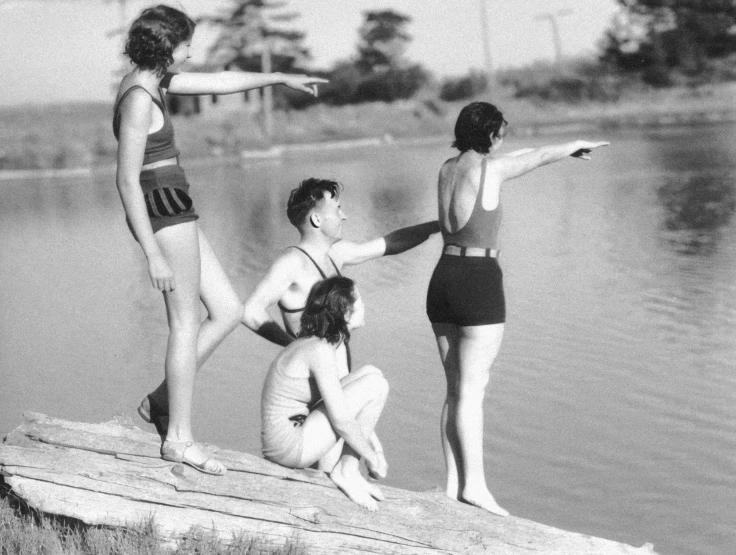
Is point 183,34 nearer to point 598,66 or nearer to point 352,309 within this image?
point 352,309

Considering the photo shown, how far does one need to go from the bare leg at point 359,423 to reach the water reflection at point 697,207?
8.14 meters

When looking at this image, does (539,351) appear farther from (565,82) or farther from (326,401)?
(565,82)

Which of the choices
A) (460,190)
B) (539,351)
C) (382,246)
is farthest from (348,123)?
(460,190)

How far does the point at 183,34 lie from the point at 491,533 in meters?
1.92

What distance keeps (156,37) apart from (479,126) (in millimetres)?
1119

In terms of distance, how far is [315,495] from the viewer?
4.00 metres

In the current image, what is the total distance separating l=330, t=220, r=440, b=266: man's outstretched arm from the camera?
4527 mm

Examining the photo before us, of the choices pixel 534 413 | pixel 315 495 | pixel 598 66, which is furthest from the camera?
pixel 598 66

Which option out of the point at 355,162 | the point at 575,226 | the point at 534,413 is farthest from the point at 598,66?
the point at 534,413

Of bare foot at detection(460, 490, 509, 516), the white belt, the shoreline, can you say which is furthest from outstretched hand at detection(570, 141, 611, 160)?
the shoreline

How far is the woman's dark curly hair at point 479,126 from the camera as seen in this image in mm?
4051

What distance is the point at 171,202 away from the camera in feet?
12.8

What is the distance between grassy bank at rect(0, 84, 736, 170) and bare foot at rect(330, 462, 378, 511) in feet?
101

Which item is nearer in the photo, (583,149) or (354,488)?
(354,488)
